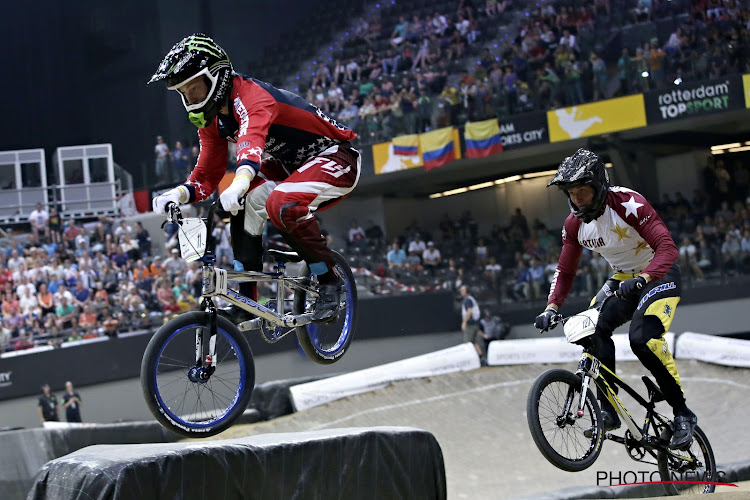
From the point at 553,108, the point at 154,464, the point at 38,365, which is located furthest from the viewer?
the point at 553,108

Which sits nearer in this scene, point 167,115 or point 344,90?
point 344,90

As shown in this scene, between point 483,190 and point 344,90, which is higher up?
point 344,90

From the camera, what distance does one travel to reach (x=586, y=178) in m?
6.45

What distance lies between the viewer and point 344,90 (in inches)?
887

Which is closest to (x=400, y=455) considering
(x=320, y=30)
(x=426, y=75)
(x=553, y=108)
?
(x=553, y=108)

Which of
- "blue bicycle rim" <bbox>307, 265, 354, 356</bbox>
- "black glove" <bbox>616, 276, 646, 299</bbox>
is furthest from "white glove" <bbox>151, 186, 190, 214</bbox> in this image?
"black glove" <bbox>616, 276, 646, 299</bbox>

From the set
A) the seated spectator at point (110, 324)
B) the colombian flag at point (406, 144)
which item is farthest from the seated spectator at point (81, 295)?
the colombian flag at point (406, 144)

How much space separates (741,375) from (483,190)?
11789 millimetres

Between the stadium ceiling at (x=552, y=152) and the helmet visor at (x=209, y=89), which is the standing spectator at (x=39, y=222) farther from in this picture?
the helmet visor at (x=209, y=89)

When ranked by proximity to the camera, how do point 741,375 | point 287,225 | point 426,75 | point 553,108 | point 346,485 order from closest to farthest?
point 287,225 → point 346,485 → point 741,375 → point 553,108 → point 426,75

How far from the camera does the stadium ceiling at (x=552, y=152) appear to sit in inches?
798

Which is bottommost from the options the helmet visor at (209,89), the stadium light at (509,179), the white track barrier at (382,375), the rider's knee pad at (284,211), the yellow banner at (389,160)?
the white track barrier at (382,375)

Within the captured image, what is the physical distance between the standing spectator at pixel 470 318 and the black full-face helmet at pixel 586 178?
34.7 ft

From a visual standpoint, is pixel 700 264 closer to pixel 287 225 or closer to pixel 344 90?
pixel 344 90
